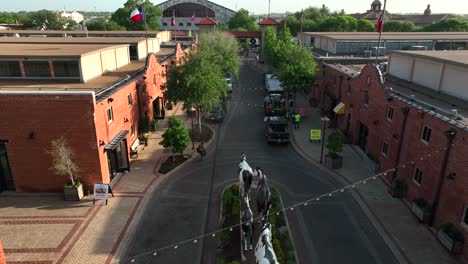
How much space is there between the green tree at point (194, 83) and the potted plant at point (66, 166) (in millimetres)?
11054

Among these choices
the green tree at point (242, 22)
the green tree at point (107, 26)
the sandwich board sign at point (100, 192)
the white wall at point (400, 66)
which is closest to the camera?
the sandwich board sign at point (100, 192)

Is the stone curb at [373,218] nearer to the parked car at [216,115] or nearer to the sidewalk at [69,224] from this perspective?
the parked car at [216,115]

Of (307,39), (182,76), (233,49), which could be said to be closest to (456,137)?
(182,76)

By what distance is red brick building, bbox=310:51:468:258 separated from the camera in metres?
16.4

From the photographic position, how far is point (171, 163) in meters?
25.9

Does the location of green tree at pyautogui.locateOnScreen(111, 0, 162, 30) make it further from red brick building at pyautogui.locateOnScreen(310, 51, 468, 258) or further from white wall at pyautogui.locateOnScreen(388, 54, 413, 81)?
white wall at pyautogui.locateOnScreen(388, 54, 413, 81)

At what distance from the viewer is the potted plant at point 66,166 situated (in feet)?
64.1

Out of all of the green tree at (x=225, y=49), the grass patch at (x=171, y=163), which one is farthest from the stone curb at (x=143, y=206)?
the green tree at (x=225, y=49)

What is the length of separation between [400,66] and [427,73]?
4127 millimetres

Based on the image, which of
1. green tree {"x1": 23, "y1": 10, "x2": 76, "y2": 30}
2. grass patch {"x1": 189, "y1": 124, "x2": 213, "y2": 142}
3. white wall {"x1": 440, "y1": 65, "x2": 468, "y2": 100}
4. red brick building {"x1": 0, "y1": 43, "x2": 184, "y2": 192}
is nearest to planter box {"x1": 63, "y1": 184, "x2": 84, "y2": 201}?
red brick building {"x1": 0, "y1": 43, "x2": 184, "y2": 192}

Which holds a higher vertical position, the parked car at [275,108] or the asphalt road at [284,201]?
the parked car at [275,108]

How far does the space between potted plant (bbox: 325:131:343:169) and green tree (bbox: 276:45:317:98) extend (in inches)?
553

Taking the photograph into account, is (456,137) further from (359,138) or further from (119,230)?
(119,230)

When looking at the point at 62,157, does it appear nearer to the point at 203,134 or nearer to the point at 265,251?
the point at 265,251
